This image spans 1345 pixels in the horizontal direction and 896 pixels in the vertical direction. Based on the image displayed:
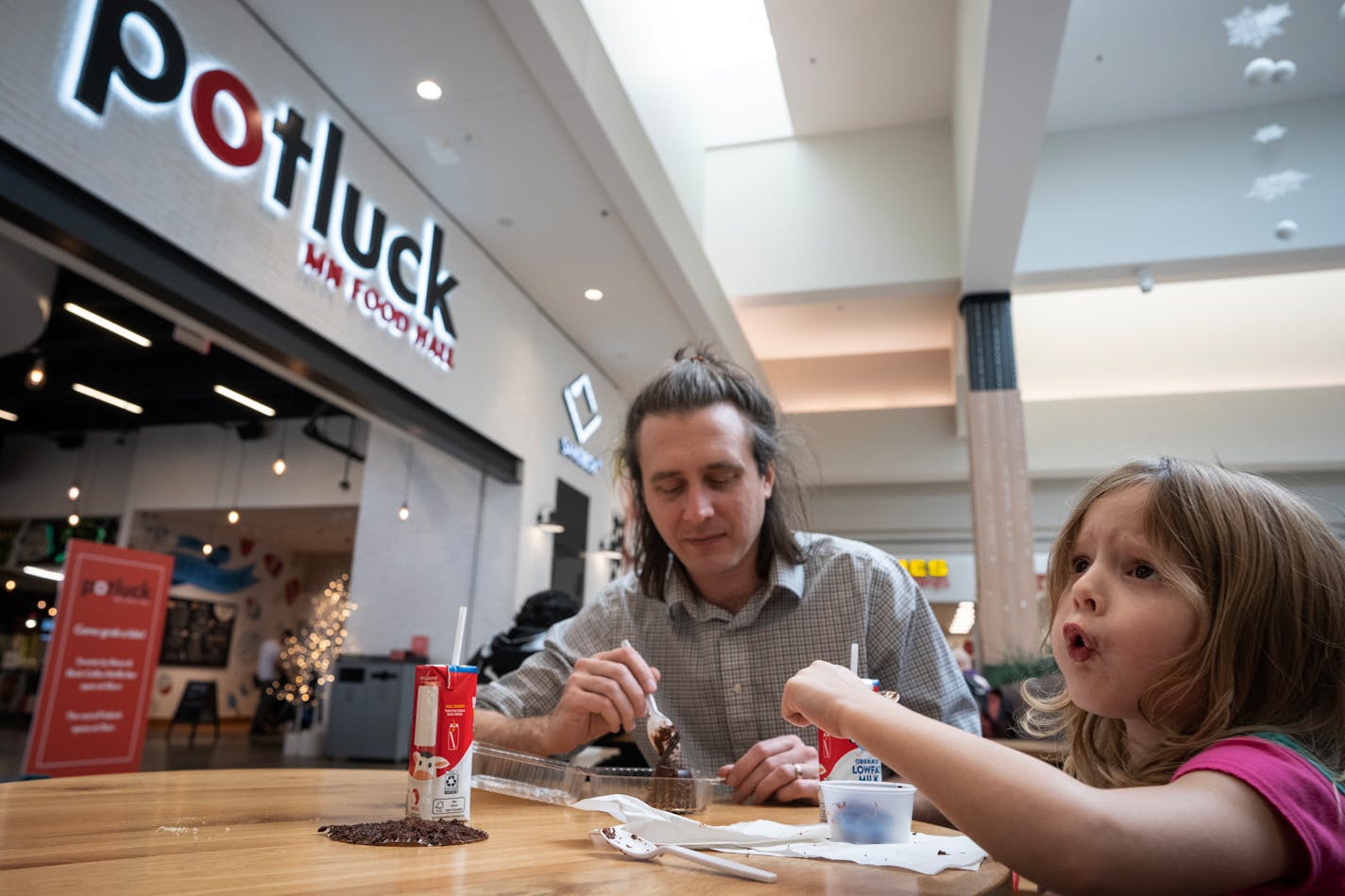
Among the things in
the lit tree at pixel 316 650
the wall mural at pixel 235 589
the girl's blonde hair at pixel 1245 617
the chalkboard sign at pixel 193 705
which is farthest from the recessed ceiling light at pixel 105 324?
the girl's blonde hair at pixel 1245 617

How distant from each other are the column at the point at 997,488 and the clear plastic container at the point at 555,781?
5962 mm

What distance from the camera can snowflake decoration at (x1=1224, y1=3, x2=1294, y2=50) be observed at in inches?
242

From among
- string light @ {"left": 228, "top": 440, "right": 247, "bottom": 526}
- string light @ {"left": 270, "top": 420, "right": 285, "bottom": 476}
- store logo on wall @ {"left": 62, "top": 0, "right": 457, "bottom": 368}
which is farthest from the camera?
string light @ {"left": 228, "top": 440, "right": 247, "bottom": 526}

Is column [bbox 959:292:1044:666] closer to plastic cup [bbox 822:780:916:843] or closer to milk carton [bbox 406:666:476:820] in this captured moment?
plastic cup [bbox 822:780:916:843]

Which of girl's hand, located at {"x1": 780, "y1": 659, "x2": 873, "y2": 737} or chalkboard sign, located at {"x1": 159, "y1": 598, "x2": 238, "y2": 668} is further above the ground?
chalkboard sign, located at {"x1": 159, "y1": 598, "x2": 238, "y2": 668}

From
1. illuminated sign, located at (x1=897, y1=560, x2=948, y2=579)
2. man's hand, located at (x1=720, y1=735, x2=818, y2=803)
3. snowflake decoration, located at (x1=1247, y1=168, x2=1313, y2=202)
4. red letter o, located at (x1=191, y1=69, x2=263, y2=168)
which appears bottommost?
man's hand, located at (x1=720, y1=735, x2=818, y2=803)

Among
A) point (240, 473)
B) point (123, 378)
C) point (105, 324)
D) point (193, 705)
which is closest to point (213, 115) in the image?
point (105, 324)

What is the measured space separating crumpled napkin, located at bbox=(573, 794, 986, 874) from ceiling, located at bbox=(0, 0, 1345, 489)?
4.23 metres

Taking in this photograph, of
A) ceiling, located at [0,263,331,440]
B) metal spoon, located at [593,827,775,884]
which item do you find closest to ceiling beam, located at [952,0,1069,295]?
metal spoon, located at [593,827,775,884]

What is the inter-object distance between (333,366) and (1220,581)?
4.73 meters

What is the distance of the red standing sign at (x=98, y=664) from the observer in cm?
443

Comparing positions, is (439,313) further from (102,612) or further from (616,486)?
(616,486)

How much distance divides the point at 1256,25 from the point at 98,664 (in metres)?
8.41

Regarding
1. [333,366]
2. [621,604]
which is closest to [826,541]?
[621,604]
